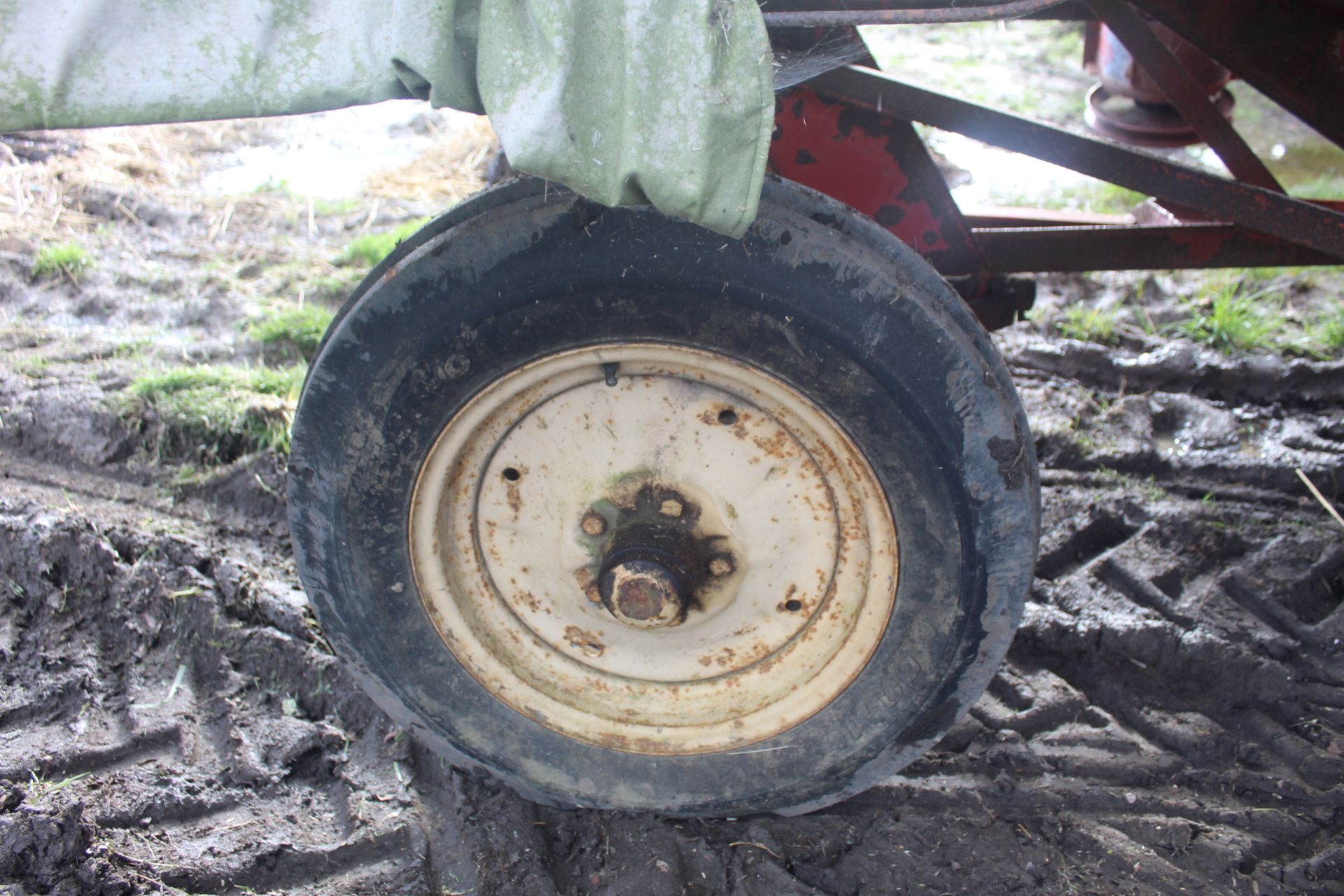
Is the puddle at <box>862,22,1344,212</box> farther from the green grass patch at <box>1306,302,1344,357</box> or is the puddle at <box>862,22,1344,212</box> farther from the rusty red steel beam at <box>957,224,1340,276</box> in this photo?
the rusty red steel beam at <box>957,224,1340,276</box>

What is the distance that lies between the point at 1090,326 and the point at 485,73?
2.93m

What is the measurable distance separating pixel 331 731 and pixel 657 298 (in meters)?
1.28

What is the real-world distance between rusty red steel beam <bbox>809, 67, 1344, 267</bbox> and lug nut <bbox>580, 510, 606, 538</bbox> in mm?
1021

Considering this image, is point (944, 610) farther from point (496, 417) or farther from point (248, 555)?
point (248, 555)

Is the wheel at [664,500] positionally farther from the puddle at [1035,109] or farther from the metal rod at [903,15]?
the puddle at [1035,109]

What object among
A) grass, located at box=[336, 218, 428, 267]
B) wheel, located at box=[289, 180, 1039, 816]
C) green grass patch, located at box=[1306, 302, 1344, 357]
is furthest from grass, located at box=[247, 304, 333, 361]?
green grass patch, located at box=[1306, 302, 1344, 357]

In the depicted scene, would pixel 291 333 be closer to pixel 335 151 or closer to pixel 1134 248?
pixel 335 151

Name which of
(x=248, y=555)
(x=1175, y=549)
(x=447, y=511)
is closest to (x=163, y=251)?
(x=248, y=555)

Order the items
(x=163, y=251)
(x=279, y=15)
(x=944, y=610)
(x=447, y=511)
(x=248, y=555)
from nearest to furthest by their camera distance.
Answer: (x=279, y=15)
(x=944, y=610)
(x=447, y=511)
(x=248, y=555)
(x=163, y=251)

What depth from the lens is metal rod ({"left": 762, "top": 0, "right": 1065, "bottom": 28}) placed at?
1373 millimetres

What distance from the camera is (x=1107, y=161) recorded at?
2160mm

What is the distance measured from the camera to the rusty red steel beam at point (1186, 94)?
2.53 m

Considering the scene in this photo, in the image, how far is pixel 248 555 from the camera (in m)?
2.52

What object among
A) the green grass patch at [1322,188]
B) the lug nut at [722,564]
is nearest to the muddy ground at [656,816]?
the lug nut at [722,564]
